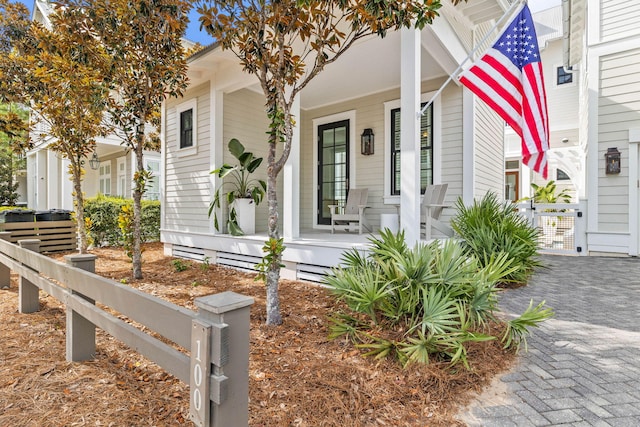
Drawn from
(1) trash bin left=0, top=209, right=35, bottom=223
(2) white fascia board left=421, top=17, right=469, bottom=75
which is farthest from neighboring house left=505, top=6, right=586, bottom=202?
(1) trash bin left=0, top=209, right=35, bottom=223

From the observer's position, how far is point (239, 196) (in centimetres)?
605

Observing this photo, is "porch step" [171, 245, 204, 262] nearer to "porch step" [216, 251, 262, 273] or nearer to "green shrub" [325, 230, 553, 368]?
"porch step" [216, 251, 262, 273]

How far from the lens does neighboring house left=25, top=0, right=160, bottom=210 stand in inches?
501

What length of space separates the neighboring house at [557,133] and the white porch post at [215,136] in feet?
33.6

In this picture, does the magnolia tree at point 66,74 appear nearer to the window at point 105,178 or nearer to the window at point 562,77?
the window at point 105,178

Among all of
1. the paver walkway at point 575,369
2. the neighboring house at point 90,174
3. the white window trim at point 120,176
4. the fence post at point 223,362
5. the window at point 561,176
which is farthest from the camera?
the white window trim at point 120,176

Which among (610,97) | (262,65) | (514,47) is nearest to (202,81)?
(262,65)

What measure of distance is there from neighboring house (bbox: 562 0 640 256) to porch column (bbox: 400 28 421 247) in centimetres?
472

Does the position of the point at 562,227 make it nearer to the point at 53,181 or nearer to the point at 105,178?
the point at 105,178

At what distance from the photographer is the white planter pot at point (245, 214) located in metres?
6.00

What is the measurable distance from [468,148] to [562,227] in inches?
134

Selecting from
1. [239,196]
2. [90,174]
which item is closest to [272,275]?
[239,196]

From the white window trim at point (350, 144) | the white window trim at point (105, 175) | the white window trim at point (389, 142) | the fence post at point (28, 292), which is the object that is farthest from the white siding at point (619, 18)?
the white window trim at point (105, 175)

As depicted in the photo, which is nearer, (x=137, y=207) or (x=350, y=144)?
(x=137, y=207)
